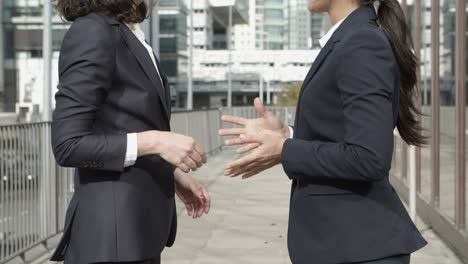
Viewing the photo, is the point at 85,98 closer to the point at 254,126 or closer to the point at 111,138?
the point at 111,138

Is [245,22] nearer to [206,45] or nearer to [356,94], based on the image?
[206,45]

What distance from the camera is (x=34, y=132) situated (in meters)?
6.70

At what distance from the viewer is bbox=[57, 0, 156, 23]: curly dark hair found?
81.9 inches

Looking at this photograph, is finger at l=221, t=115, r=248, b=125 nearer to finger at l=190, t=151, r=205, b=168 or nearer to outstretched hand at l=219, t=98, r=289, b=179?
outstretched hand at l=219, t=98, r=289, b=179

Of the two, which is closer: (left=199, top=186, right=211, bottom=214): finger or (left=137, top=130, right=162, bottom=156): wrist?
(left=137, top=130, right=162, bottom=156): wrist

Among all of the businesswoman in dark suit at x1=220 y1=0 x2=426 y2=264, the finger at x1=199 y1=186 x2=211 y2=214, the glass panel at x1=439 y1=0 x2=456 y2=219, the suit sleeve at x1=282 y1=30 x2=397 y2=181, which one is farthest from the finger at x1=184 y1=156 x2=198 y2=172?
the glass panel at x1=439 y1=0 x2=456 y2=219

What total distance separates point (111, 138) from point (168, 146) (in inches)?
5.9

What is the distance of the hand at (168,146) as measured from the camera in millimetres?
2033

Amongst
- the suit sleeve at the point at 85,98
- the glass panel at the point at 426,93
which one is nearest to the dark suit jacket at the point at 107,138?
the suit sleeve at the point at 85,98

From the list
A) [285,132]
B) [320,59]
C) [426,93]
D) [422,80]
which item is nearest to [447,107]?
[426,93]

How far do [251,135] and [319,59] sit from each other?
0.85 feet

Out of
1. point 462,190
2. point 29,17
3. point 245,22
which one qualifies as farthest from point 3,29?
point 245,22

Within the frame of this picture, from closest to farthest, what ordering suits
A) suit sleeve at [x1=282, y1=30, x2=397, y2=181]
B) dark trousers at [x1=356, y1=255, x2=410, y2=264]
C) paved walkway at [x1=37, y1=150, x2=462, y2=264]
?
suit sleeve at [x1=282, y1=30, x2=397, y2=181]
dark trousers at [x1=356, y1=255, x2=410, y2=264]
paved walkway at [x1=37, y1=150, x2=462, y2=264]

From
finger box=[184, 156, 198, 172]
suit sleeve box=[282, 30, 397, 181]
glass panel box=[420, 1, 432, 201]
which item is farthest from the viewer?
glass panel box=[420, 1, 432, 201]
